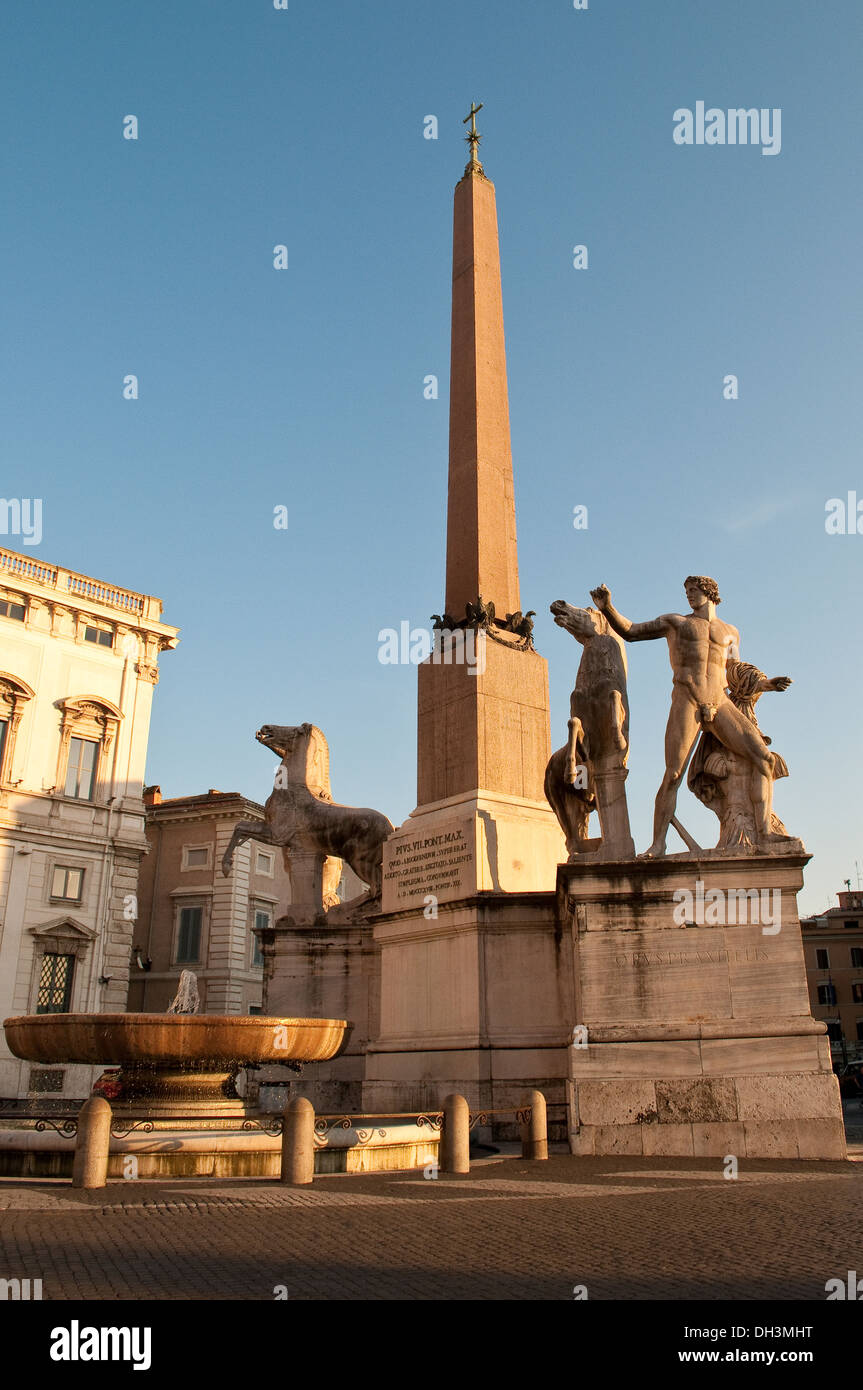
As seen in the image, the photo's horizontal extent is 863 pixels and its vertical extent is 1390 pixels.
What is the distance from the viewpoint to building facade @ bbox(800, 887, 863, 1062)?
6969cm

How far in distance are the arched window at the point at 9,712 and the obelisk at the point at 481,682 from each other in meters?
21.3

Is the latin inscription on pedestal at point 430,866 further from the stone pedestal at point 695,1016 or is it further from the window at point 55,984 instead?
the window at point 55,984

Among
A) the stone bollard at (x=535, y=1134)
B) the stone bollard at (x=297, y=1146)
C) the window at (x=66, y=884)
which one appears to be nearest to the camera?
the stone bollard at (x=297, y=1146)

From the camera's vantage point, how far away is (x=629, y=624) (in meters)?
12.2

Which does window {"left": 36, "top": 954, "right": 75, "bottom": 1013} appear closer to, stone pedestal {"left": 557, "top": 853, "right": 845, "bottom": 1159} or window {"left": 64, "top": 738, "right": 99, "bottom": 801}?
window {"left": 64, "top": 738, "right": 99, "bottom": 801}

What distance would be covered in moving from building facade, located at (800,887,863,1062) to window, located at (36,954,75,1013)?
164 ft

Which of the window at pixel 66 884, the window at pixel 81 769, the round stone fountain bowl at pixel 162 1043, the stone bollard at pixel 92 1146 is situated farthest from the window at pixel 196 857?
the stone bollard at pixel 92 1146

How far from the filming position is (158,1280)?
4.80 metres

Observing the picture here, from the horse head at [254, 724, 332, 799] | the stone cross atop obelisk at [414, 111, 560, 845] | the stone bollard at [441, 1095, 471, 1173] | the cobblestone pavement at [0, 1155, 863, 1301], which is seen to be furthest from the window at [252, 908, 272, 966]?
the cobblestone pavement at [0, 1155, 863, 1301]

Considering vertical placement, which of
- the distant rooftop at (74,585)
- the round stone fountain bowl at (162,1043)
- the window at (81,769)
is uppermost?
the distant rooftop at (74,585)

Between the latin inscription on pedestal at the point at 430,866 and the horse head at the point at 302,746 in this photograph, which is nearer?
the latin inscription on pedestal at the point at 430,866

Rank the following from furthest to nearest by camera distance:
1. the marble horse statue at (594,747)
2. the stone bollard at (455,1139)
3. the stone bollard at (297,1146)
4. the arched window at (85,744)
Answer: the arched window at (85,744) < the marble horse statue at (594,747) < the stone bollard at (455,1139) < the stone bollard at (297,1146)

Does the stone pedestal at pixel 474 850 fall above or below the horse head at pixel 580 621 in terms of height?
below

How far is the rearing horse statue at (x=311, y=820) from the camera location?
15.6 metres
